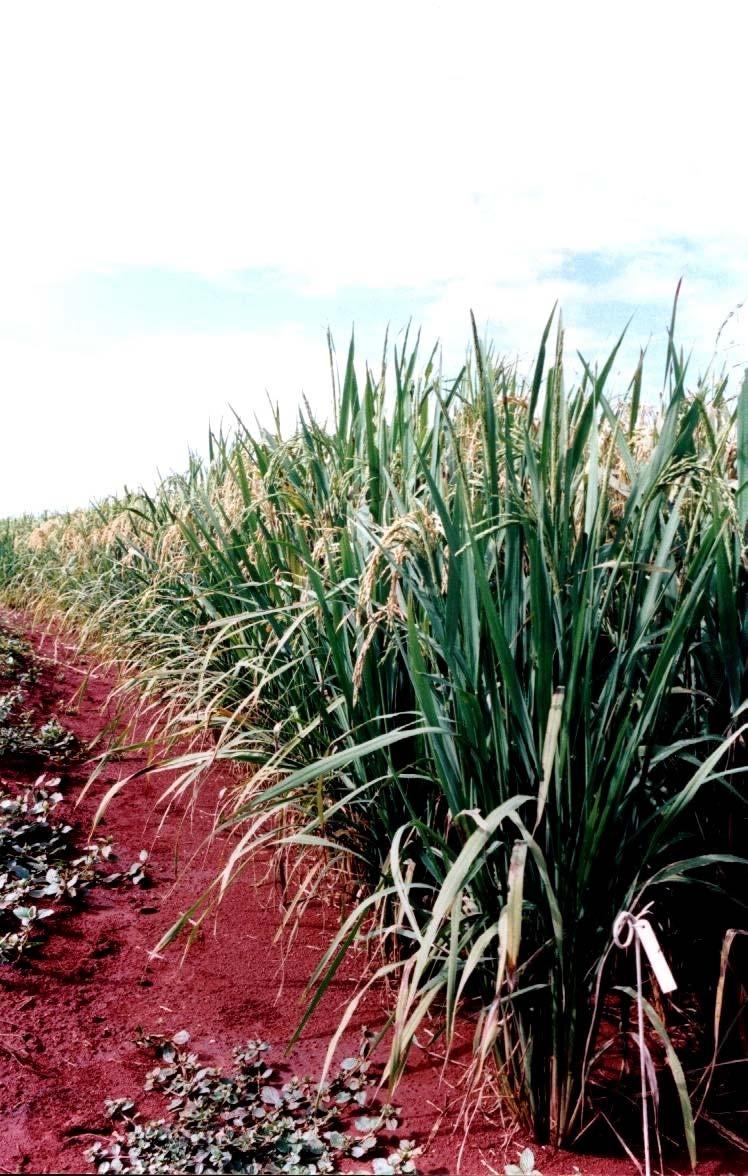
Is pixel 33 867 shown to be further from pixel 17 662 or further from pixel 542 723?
pixel 17 662

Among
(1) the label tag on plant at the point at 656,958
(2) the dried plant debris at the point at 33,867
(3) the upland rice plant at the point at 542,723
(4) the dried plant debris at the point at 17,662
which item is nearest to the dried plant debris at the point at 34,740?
(2) the dried plant debris at the point at 33,867

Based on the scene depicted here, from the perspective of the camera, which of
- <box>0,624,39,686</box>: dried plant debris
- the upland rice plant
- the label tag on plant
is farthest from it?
<box>0,624,39,686</box>: dried plant debris

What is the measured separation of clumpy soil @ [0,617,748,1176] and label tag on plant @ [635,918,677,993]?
0.72 meters

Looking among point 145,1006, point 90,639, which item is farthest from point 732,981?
point 90,639

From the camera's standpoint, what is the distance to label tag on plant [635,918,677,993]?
1.19 m

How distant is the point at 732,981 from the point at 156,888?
1851 mm

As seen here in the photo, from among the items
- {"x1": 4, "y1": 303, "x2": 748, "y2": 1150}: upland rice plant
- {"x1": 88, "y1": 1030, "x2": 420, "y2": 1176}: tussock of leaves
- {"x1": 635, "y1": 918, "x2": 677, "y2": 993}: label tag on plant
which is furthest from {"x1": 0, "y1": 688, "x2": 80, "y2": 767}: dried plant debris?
{"x1": 635, "y1": 918, "x2": 677, "y2": 993}: label tag on plant

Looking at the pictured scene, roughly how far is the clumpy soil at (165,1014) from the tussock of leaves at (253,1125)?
0.16 ft

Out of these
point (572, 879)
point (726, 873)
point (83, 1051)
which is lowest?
point (83, 1051)

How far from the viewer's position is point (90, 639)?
260 inches

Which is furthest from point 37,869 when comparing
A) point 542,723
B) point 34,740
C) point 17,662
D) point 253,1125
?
point 17,662

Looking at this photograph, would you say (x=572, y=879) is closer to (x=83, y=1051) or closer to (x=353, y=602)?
(x=353, y=602)

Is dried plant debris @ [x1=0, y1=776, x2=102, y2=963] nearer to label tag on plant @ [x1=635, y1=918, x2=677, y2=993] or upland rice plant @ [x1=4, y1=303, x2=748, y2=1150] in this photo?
upland rice plant @ [x1=4, y1=303, x2=748, y2=1150]

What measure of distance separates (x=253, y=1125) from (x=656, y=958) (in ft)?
3.95
